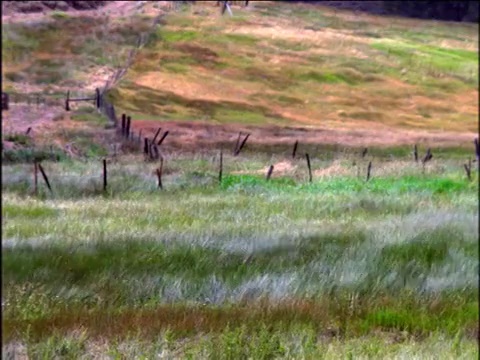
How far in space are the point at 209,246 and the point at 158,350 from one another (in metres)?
3.23

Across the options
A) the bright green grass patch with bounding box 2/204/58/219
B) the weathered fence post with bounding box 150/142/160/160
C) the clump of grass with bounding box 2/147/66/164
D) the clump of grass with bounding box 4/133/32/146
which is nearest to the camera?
the bright green grass patch with bounding box 2/204/58/219

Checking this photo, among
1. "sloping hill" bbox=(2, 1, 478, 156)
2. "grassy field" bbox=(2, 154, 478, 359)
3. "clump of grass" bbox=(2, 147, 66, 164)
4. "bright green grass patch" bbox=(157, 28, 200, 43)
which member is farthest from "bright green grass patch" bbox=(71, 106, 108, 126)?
"bright green grass patch" bbox=(157, 28, 200, 43)

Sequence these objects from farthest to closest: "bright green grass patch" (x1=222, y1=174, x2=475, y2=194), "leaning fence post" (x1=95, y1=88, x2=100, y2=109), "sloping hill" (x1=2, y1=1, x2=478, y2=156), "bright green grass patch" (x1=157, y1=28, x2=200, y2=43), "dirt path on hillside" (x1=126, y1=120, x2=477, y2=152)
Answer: "bright green grass patch" (x1=157, y1=28, x2=200, y2=43) < "sloping hill" (x1=2, y1=1, x2=478, y2=156) < "leaning fence post" (x1=95, y1=88, x2=100, y2=109) < "dirt path on hillside" (x1=126, y1=120, x2=477, y2=152) < "bright green grass patch" (x1=222, y1=174, x2=475, y2=194)

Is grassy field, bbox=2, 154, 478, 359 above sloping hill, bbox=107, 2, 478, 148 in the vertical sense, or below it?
above

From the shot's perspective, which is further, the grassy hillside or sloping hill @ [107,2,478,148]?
the grassy hillside

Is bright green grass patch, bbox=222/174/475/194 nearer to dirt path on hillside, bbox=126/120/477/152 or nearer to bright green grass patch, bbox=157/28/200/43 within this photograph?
dirt path on hillside, bbox=126/120/477/152

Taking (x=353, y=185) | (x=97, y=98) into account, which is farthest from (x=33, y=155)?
(x=353, y=185)

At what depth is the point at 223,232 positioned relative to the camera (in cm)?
907

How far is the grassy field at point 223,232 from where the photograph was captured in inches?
205

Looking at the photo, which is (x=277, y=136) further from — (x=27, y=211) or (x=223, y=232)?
(x=223, y=232)

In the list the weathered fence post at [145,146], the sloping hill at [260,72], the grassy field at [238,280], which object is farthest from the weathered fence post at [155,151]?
the grassy field at [238,280]

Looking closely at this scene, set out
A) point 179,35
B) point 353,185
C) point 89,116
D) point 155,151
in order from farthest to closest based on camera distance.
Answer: point 179,35
point 89,116
point 155,151
point 353,185

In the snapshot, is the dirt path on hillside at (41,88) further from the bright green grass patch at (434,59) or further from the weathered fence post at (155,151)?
the bright green grass patch at (434,59)

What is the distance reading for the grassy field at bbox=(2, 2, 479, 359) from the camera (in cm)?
520
